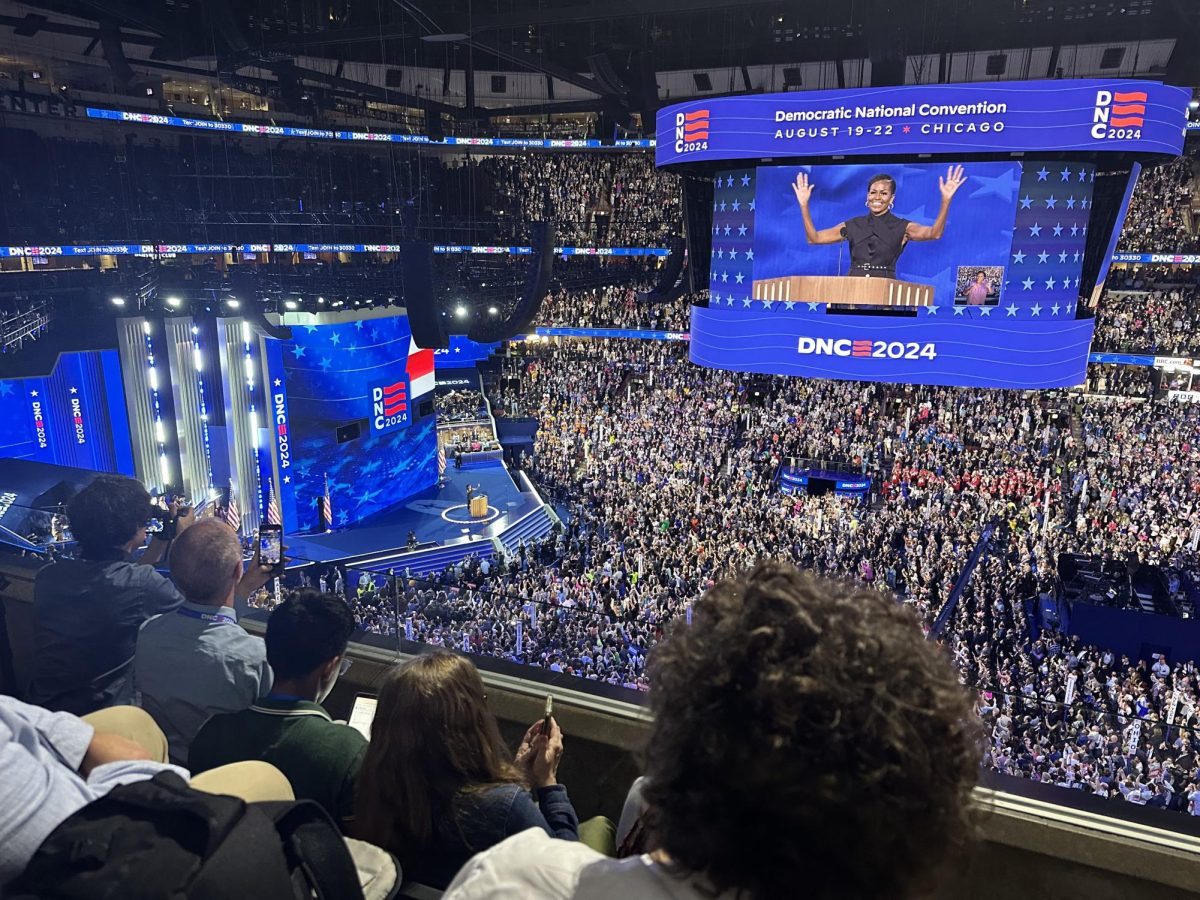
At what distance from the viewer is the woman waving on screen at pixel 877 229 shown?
14.2 m

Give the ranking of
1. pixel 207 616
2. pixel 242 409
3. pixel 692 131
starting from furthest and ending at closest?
pixel 242 409 → pixel 692 131 → pixel 207 616

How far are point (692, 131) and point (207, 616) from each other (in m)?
14.6

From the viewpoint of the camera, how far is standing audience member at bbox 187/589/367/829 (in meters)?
1.88

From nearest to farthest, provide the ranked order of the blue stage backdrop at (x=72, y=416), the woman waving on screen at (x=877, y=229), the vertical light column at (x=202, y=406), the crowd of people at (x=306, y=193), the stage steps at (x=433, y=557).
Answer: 1. the blue stage backdrop at (x=72, y=416)
2. the woman waving on screen at (x=877, y=229)
3. the vertical light column at (x=202, y=406)
4. the stage steps at (x=433, y=557)
5. the crowd of people at (x=306, y=193)

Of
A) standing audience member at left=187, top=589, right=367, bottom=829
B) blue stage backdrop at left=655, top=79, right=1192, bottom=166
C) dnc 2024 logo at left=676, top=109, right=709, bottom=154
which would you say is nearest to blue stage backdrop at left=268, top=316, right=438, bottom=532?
dnc 2024 logo at left=676, top=109, right=709, bottom=154

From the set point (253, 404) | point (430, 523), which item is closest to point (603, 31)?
point (253, 404)

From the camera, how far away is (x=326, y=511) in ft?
56.2

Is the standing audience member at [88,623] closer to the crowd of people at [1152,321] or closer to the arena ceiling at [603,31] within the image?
the arena ceiling at [603,31]

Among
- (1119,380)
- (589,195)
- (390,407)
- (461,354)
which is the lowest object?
(390,407)

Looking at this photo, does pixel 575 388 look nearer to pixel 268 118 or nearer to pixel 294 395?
pixel 294 395

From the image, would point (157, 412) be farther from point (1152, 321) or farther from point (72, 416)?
point (1152, 321)

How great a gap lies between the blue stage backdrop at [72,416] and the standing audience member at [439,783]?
1538cm

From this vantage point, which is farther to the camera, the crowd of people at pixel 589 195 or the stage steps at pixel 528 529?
the crowd of people at pixel 589 195

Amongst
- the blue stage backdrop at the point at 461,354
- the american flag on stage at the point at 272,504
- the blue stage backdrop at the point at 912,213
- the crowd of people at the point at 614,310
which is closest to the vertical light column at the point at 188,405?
the american flag on stage at the point at 272,504
